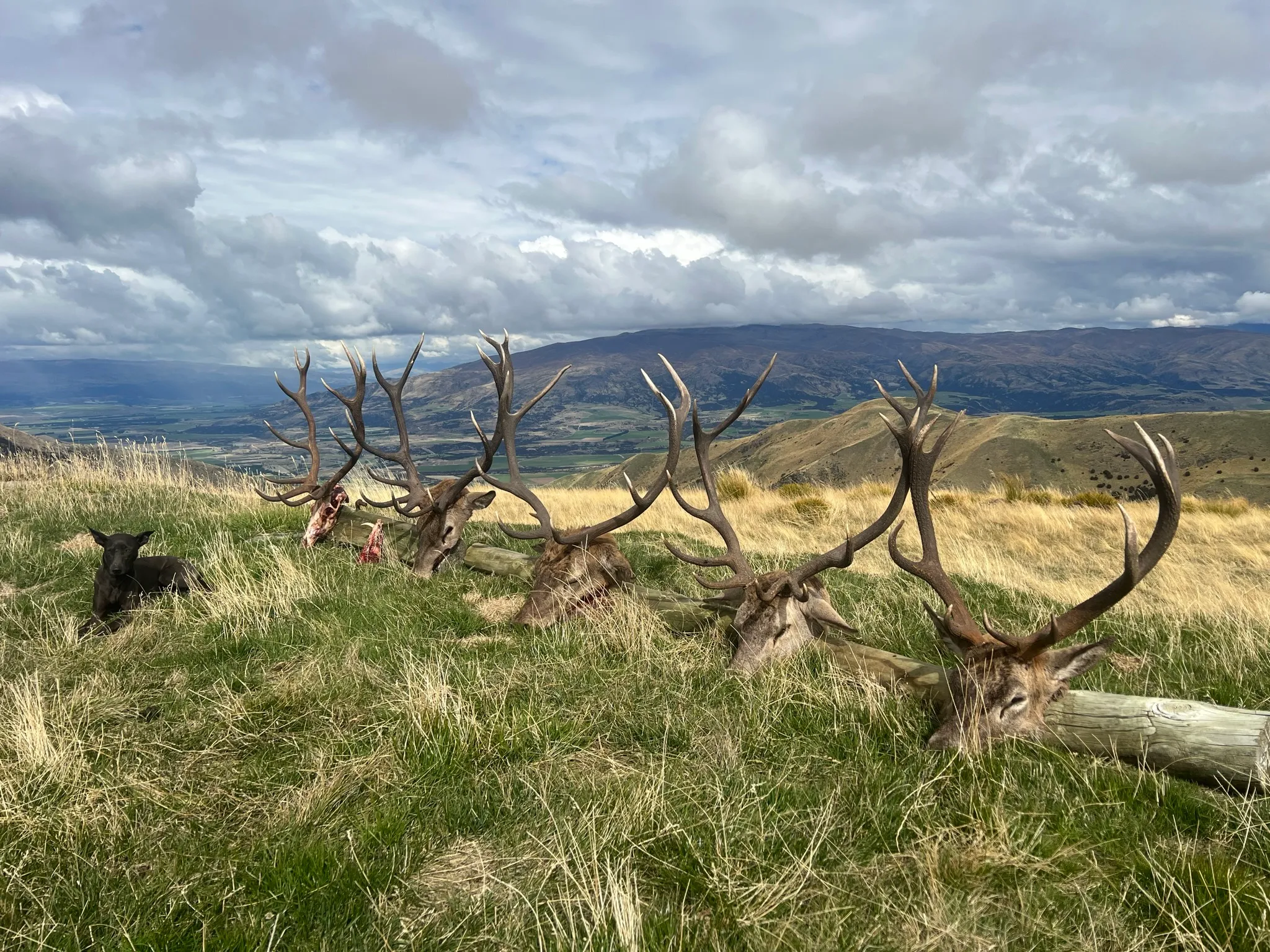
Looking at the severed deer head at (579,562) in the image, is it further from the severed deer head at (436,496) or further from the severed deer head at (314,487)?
the severed deer head at (314,487)

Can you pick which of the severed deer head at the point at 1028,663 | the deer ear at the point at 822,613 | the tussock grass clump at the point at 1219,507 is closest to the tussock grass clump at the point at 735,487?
the tussock grass clump at the point at 1219,507

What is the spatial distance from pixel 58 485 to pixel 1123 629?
706 inches

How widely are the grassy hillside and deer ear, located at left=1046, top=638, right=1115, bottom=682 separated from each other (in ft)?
129

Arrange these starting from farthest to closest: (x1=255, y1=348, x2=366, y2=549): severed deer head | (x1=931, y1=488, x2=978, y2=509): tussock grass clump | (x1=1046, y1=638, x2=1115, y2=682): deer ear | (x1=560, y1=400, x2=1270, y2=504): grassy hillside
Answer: (x1=560, y1=400, x2=1270, y2=504): grassy hillside
(x1=931, y1=488, x2=978, y2=509): tussock grass clump
(x1=255, y1=348, x2=366, y2=549): severed deer head
(x1=1046, y1=638, x2=1115, y2=682): deer ear

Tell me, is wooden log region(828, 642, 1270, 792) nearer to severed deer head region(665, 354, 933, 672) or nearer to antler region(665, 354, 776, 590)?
severed deer head region(665, 354, 933, 672)

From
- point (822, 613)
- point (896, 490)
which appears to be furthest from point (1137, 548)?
point (822, 613)

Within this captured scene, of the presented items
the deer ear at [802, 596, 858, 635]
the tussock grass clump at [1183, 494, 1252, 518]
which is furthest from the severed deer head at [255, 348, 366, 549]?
the tussock grass clump at [1183, 494, 1252, 518]

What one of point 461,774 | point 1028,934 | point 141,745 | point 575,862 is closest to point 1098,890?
point 1028,934

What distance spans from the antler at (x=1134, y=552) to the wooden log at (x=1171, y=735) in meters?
0.45

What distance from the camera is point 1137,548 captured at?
375 cm

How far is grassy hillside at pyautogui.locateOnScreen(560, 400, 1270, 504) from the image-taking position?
5219 cm

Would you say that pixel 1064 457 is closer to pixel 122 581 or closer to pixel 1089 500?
pixel 1089 500

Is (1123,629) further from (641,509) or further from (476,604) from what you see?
(476,604)

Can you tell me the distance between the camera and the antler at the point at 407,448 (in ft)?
28.3
